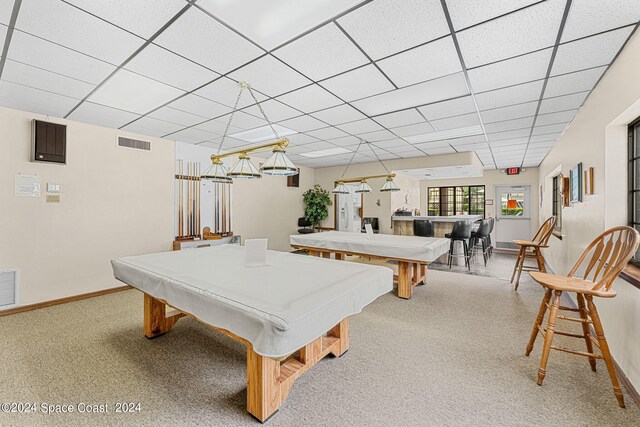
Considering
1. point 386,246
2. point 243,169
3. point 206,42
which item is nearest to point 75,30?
point 206,42

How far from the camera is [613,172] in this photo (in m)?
2.44

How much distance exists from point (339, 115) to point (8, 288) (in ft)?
15.8

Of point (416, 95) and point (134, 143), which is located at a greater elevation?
point (416, 95)

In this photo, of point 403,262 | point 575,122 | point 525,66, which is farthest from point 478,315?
point 575,122

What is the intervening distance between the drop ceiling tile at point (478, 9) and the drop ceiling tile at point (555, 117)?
2.75 meters

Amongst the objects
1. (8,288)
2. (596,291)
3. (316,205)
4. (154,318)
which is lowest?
(154,318)

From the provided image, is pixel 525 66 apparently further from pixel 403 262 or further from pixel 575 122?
pixel 403 262

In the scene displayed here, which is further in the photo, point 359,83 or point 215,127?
point 215,127

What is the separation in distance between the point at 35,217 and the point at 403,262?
16.6ft

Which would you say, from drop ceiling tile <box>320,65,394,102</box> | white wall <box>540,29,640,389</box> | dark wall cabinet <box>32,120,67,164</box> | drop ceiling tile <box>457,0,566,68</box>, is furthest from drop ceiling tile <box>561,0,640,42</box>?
dark wall cabinet <box>32,120,67,164</box>

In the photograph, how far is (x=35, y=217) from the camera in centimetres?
366

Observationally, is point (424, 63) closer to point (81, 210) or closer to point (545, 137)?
point (545, 137)

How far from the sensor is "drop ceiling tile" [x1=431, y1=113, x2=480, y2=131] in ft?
12.8

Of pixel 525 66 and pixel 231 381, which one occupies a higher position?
pixel 525 66
